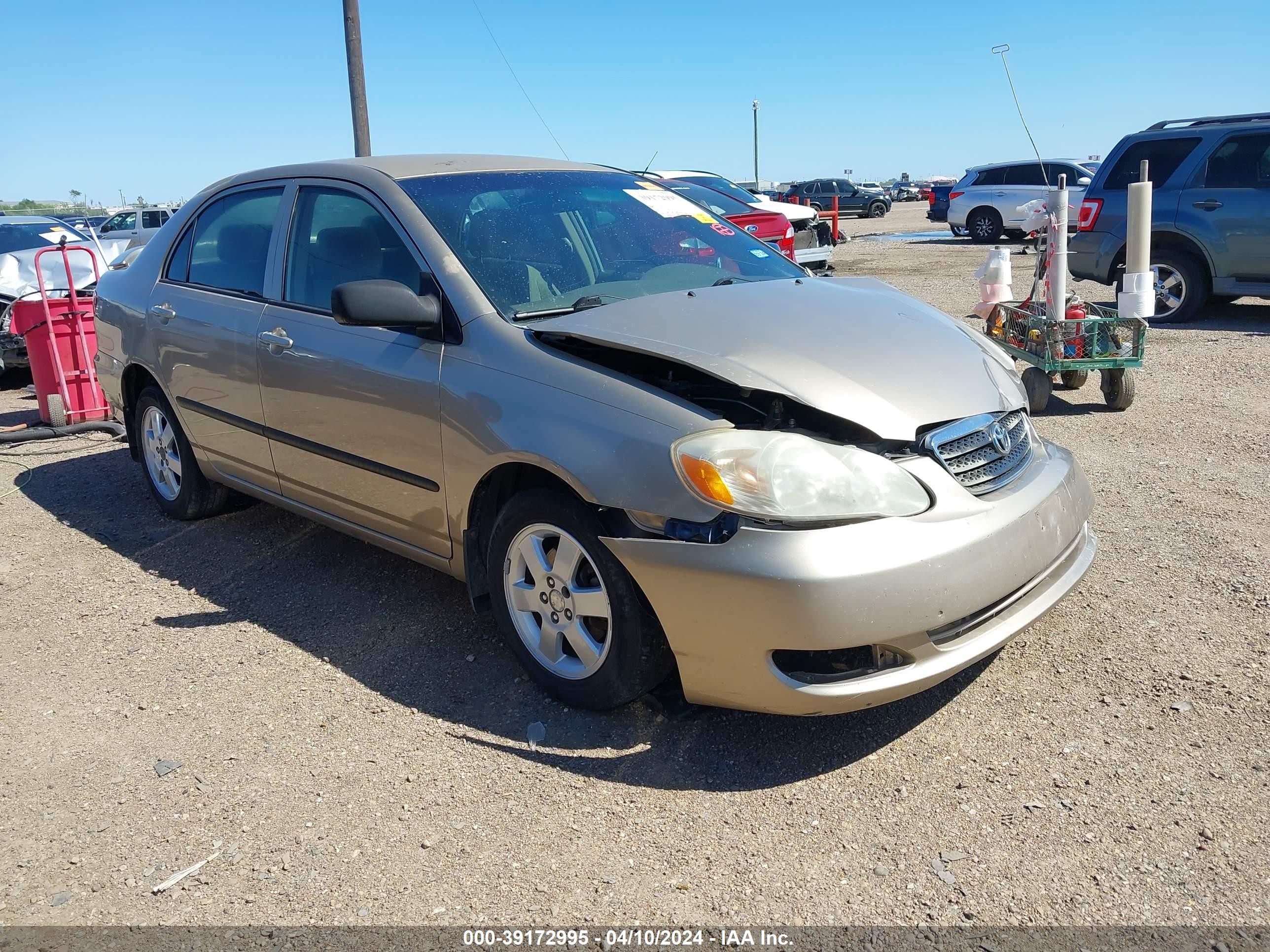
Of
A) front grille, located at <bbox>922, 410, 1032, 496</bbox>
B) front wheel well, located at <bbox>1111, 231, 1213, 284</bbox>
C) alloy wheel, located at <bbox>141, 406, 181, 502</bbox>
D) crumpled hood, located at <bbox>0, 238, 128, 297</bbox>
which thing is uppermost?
crumpled hood, located at <bbox>0, 238, 128, 297</bbox>

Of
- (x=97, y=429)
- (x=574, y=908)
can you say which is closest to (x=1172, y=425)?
(x=574, y=908)

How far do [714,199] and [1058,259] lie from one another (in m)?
6.22

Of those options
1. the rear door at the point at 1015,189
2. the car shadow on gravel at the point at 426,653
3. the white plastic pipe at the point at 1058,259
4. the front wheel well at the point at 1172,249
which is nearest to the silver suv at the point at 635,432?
the car shadow on gravel at the point at 426,653

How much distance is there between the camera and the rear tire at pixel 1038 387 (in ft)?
23.1

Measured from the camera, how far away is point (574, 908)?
2.46 meters

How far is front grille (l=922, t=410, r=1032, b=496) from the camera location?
3.01 meters

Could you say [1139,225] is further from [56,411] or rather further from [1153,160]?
[56,411]

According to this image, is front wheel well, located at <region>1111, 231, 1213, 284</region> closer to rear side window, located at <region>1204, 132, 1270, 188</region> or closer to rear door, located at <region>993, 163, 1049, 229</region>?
rear side window, located at <region>1204, 132, 1270, 188</region>

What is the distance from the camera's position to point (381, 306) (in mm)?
3383

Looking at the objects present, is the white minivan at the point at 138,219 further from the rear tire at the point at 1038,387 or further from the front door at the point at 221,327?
the rear tire at the point at 1038,387

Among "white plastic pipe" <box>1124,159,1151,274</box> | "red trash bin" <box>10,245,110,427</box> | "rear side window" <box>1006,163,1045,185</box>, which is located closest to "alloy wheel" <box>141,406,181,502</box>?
"red trash bin" <box>10,245,110,427</box>

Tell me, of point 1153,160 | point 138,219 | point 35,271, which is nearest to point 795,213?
point 1153,160

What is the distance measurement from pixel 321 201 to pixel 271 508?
6.76ft

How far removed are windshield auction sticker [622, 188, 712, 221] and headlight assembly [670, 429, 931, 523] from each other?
174 cm
